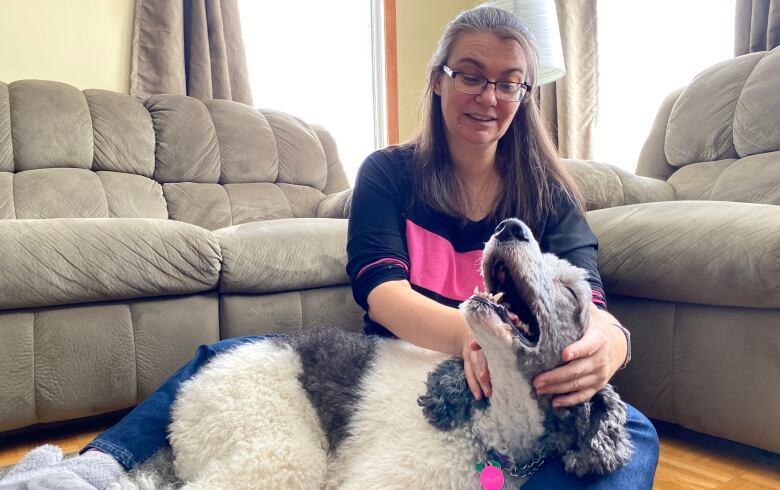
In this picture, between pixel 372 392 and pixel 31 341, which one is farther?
pixel 31 341

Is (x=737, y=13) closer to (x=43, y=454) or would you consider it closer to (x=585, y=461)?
(x=585, y=461)

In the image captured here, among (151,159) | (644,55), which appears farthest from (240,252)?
(644,55)

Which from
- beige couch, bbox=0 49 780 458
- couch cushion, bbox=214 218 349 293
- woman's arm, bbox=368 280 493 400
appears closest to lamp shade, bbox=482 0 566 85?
beige couch, bbox=0 49 780 458

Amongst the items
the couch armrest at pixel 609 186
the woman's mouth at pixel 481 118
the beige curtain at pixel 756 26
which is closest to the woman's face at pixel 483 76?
the woman's mouth at pixel 481 118

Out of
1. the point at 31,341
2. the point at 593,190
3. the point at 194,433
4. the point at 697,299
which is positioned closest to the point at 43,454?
the point at 194,433

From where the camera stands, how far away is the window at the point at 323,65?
404 cm

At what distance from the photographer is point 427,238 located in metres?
1.40

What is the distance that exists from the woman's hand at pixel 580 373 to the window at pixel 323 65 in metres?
3.25

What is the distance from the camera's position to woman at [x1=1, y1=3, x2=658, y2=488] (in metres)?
1.17

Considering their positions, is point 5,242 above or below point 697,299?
above

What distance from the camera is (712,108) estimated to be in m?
2.42

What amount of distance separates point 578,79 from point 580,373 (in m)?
2.97

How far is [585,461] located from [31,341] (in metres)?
1.43

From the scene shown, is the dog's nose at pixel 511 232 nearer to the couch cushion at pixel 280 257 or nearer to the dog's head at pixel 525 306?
the dog's head at pixel 525 306
